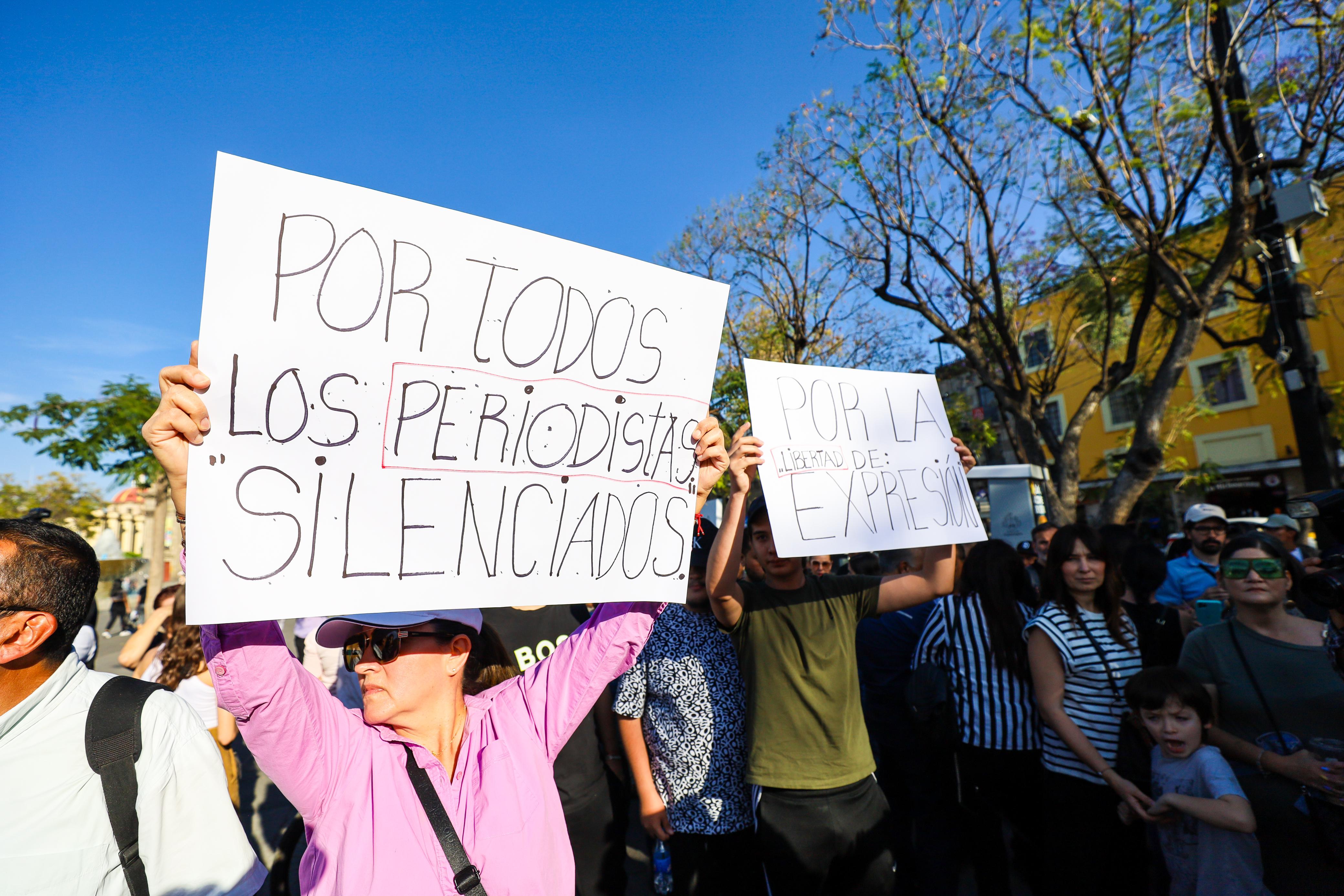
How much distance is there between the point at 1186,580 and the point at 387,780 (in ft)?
19.9

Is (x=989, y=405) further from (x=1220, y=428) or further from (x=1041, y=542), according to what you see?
(x=1041, y=542)

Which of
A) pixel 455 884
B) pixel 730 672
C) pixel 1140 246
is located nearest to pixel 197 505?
pixel 455 884

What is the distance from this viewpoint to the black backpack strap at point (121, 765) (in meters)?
1.53

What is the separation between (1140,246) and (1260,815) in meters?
8.47

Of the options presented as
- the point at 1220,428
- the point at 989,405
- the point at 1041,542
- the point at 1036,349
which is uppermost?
the point at 1036,349

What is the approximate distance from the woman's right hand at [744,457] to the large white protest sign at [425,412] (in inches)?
12.8

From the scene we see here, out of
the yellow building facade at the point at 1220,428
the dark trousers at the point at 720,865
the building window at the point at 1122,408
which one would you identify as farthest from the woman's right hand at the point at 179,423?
the building window at the point at 1122,408

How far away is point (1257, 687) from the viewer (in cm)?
274

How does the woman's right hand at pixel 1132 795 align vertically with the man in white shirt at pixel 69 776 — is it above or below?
below

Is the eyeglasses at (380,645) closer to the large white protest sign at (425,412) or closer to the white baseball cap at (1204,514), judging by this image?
the large white protest sign at (425,412)

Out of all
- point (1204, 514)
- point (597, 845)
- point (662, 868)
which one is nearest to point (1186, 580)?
point (1204, 514)

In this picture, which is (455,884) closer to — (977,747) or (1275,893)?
(977,747)

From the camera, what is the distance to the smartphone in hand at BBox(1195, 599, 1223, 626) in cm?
414

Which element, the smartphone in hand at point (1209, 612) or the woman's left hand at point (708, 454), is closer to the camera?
the woman's left hand at point (708, 454)
